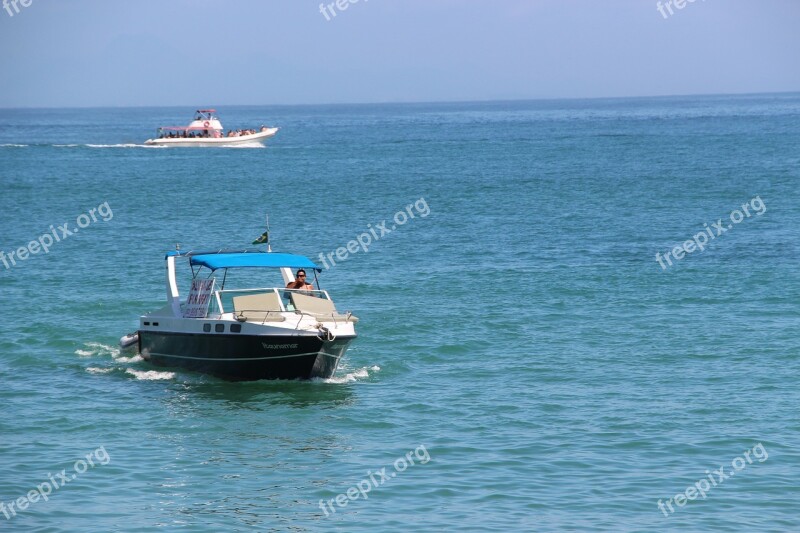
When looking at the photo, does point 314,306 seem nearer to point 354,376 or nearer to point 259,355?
point 259,355

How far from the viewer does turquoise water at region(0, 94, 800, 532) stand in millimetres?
19375

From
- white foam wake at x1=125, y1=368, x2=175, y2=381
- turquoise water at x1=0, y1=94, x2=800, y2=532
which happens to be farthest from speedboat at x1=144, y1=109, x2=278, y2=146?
white foam wake at x1=125, y1=368, x2=175, y2=381

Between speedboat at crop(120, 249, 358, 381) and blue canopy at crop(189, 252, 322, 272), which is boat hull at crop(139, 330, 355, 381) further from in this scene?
blue canopy at crop(189, 252, 322, 272)

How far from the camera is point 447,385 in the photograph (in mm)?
27141

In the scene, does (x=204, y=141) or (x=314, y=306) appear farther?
(x=204, y=141)

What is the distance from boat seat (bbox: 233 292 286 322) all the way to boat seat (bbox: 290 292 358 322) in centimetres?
42

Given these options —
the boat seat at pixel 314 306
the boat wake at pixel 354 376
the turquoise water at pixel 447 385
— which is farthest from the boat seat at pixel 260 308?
the boat wake at pixel 354 376

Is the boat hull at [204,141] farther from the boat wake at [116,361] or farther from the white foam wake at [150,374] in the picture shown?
the white foam wake at [150,374]

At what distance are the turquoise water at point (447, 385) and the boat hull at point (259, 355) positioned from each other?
1.25 ft

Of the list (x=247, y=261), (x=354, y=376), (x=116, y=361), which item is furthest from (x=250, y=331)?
(x=116, y=361)

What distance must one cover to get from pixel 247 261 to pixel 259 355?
2.61 metres

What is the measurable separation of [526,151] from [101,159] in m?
41.3

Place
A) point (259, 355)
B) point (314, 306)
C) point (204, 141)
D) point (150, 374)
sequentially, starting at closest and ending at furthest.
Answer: point (259, 355), point (314, 306), point (150, 374), point (204, 141)

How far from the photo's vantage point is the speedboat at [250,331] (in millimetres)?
26266
